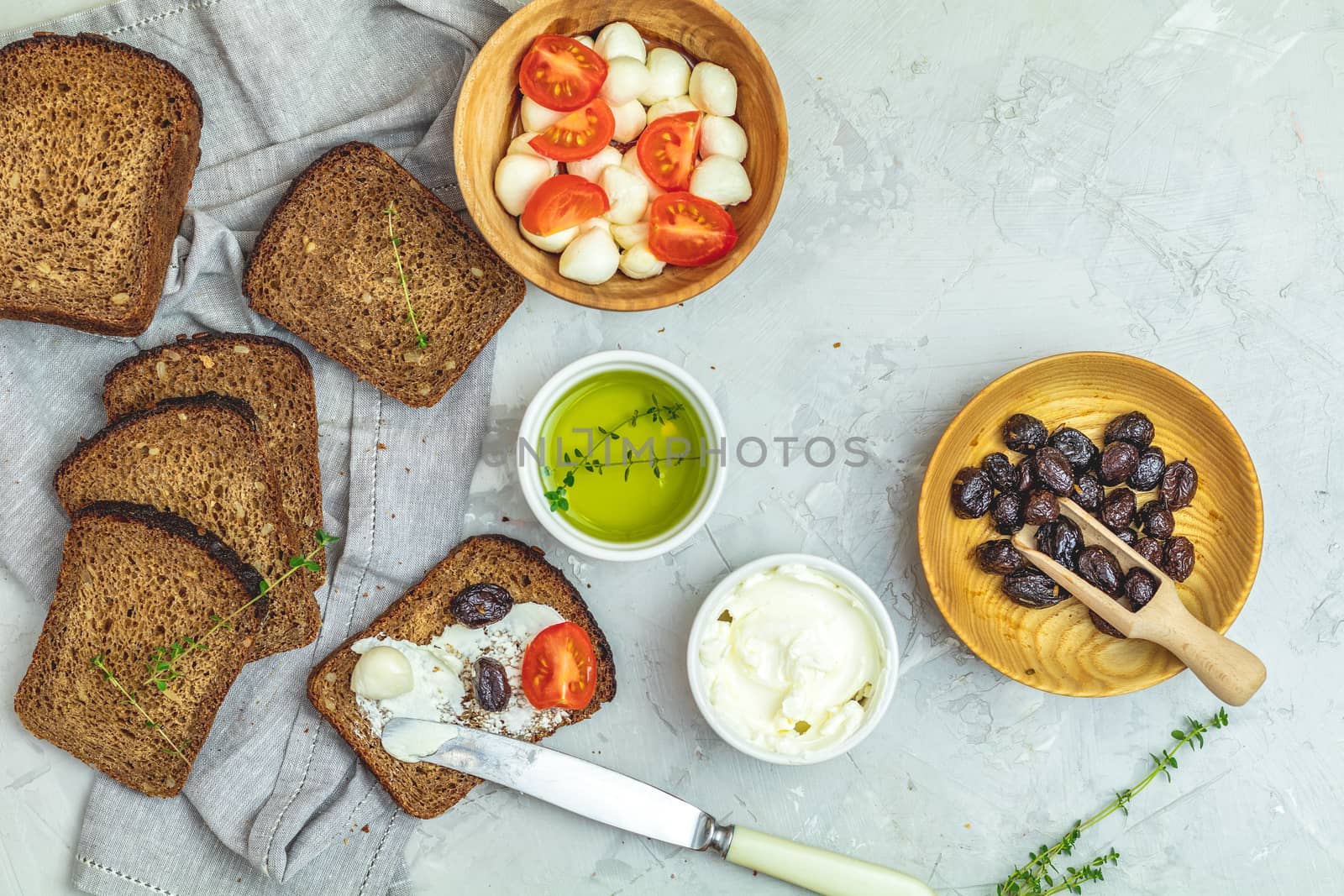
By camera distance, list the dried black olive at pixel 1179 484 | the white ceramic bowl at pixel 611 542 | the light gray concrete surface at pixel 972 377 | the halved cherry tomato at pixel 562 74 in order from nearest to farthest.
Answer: the halved cherry tomato at pixel 562 74 < the white ceramic bowl at pixel 611 542 < the dried black olive at pixel 1179 484 < the light gray concrete surface at pixel 972 377

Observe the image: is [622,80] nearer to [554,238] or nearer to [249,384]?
[554,238]

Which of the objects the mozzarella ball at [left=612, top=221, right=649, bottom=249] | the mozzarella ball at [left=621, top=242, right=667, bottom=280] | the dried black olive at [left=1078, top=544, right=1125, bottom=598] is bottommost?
the dried black olive at [left=1078, top=544, right=1125, bottom=598]

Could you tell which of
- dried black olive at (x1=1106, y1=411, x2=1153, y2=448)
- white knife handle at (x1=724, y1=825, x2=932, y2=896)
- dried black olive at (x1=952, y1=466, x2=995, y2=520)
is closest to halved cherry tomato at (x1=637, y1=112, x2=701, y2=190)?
dried black olive at (x1=952, y1=466, x2=995, y2=520)

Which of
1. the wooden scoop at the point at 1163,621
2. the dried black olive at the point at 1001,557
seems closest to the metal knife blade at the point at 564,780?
the dried black olive at the point at 1001,557

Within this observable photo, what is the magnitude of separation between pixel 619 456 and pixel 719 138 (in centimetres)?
75

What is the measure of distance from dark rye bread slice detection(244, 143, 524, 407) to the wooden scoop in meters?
1.42

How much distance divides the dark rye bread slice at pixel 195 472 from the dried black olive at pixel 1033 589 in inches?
66.6

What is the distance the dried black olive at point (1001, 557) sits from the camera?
206cm

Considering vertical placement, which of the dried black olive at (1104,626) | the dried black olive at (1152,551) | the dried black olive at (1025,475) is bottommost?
the dried black olive at (1104,626)

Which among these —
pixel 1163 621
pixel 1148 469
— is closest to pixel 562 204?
pixel 1148 469

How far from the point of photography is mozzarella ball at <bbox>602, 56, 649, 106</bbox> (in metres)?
1.91

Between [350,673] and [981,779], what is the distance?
1.56 meters

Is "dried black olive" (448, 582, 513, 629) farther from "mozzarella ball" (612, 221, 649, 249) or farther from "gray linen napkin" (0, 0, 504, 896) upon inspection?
"mozzarella ball" (612, 221, 649, 249)

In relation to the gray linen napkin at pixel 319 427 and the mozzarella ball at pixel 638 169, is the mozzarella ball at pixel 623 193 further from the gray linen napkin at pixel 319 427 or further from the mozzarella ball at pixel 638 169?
the gray linen napkin at pixel 319 427
